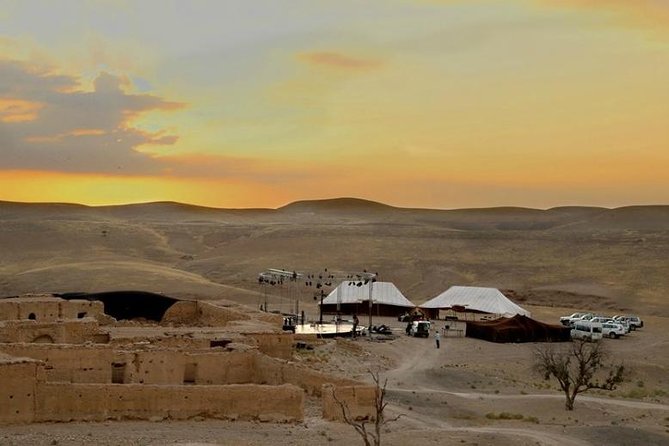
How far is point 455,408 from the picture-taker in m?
26.9

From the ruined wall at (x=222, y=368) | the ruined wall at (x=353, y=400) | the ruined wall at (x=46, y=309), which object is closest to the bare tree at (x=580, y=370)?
the ruined wall at (x=353, y=400)

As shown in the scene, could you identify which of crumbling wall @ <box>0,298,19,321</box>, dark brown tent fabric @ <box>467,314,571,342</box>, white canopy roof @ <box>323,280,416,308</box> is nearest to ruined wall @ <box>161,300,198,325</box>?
crumbling wall @ <box>0,298,19,321</box>

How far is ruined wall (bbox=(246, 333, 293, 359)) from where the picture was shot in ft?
98.6

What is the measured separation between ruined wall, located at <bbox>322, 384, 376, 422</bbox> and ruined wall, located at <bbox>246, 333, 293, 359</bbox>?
26.0 feet

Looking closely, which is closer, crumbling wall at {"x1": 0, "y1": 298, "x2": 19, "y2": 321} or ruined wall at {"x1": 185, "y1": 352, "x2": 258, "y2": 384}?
ruined wall at {"x1": 185, "y1": 352, "x2": 258, "y2": 384}

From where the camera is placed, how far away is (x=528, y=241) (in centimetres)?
10606

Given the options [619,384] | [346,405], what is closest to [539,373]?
[619,384]

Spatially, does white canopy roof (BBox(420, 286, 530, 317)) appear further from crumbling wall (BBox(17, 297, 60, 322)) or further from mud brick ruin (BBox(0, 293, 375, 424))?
crumbling wall (BBox(17, 297, 60, 322))

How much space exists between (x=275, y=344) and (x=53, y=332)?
720 centimetres

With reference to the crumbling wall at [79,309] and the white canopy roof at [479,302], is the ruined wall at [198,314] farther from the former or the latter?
the white canopy roof at [479,302]

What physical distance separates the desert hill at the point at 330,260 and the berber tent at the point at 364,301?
→ 3086 mm

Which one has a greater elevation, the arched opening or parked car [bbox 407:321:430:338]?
the arched opening

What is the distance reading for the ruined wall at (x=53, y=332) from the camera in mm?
27828

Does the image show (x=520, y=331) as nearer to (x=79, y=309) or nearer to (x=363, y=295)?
(x=363, y=295)
